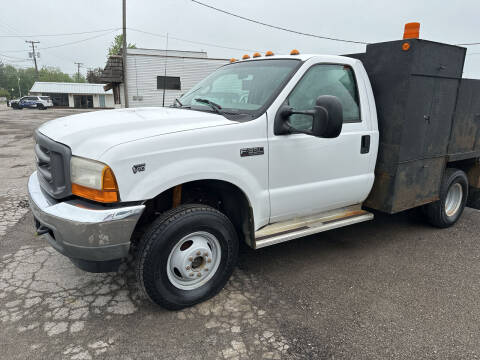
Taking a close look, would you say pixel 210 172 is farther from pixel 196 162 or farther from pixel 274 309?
pixel 274 309

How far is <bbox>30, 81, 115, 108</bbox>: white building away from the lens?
54156 mm

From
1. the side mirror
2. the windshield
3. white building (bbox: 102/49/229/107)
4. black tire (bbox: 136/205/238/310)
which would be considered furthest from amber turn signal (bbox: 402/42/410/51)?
white building (bbox: 102/49/229/107)

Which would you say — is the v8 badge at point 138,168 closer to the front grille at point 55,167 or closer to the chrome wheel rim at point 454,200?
the front grille at point 55,167

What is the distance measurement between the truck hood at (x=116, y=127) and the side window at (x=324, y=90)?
0.71m

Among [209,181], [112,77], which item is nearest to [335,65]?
[209,181]

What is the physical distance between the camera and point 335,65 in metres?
3.50

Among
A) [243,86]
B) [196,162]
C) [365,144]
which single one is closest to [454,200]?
[365,144]

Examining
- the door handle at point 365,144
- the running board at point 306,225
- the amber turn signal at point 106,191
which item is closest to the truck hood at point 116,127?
the amber turn signal at point 106,191

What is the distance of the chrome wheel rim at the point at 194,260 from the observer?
2.80m

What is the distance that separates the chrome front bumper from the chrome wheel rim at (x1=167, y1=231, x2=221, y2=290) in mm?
431

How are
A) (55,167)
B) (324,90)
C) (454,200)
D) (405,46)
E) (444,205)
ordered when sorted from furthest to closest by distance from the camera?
(454,200)
(444,205)
(405,46)
(324,90)
(55,167)

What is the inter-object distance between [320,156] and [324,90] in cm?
64

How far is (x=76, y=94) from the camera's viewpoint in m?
54.0

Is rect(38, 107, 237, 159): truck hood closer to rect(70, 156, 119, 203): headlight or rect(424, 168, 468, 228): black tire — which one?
rect(70, 156, 119, 203): headlight
